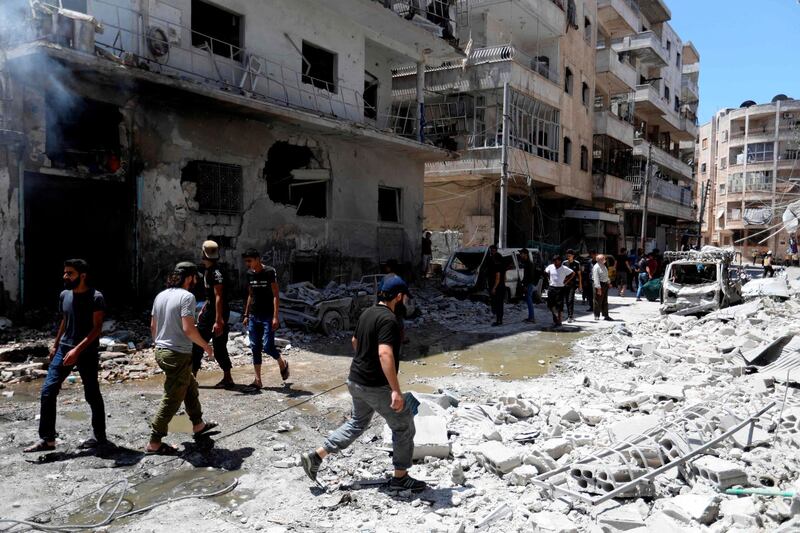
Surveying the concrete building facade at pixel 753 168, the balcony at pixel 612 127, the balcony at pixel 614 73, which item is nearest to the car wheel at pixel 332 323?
the balcony at pixel 612 127

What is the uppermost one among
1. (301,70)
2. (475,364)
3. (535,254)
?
(301,70)

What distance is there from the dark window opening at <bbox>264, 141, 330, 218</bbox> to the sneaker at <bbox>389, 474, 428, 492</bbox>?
11.2 metres

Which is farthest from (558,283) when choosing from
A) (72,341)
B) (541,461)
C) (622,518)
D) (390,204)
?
(72,341)

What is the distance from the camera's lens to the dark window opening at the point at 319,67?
15.5 metres

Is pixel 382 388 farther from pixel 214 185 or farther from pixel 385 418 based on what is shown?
pixel 214 185

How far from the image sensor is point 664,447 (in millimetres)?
4520

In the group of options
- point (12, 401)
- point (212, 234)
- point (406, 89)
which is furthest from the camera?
point (406, 89)

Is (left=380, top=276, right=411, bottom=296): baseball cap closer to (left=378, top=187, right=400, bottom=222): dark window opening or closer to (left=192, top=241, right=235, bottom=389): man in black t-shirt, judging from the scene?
(left=192, top=241, right=235, bottom=389): man in black t-shirt

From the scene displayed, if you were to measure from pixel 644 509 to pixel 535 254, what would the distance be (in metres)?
15.8

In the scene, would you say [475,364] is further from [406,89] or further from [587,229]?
[587,229]

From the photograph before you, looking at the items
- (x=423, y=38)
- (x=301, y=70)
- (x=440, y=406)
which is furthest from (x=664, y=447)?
(x=423, y=38)

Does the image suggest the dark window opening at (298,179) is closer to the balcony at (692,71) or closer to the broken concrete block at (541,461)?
the broken concrete block at (541,461)

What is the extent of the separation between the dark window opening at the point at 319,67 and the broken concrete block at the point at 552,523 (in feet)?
44.3

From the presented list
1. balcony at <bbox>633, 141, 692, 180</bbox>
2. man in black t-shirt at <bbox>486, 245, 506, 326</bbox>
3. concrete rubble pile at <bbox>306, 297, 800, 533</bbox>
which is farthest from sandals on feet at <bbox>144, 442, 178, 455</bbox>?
balcony at <bbox>633, 141, 692, 180</bbox>
